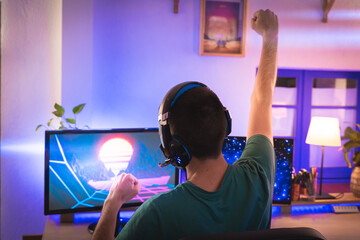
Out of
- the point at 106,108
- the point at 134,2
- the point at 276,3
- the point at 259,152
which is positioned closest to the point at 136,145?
the point at 259,152

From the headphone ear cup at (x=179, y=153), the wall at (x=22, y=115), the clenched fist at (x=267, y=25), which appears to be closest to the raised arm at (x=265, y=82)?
the clenched fist at (x=267, y=25)

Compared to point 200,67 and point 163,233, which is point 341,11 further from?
point 163,233

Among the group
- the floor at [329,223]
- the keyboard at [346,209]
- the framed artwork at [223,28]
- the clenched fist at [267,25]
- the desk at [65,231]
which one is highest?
the framed artwork at [223,28]

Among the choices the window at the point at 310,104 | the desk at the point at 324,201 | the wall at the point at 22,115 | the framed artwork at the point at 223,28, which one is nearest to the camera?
the wall at the point at 22,115

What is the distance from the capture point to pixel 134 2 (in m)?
4.16

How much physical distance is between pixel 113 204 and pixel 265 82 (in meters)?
0.58

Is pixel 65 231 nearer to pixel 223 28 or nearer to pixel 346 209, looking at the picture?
pixel 346 209

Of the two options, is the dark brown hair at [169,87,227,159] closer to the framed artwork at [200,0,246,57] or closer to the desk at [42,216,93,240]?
the desk at [42,216,93,240]

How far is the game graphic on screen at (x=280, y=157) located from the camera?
1861 mm

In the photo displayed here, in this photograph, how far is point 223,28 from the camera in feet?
14.3

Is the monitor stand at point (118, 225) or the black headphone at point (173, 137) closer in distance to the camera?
the black headphone at point (173, 137)

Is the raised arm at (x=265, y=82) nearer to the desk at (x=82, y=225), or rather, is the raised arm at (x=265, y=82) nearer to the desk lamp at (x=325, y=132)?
the desk at (x=82, y=225)

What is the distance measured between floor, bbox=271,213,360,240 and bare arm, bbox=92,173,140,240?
1033 millimetres

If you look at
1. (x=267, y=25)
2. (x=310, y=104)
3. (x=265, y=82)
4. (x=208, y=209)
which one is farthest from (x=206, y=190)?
(x=310, y=104)
